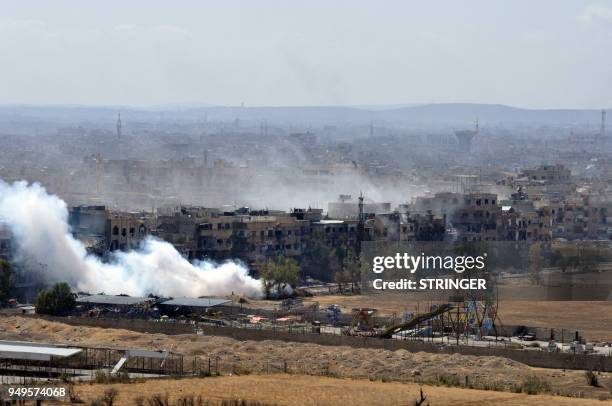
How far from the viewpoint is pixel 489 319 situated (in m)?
48.4

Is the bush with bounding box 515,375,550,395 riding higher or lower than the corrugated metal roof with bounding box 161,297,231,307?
lower

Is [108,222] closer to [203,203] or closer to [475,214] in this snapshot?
[475,214]

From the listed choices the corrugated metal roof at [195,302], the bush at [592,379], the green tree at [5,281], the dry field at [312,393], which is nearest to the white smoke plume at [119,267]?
the green tree at [5,281]

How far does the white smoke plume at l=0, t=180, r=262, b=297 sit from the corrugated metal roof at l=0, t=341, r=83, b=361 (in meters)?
17.1

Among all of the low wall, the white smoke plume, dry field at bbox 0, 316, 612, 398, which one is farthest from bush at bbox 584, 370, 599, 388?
the white smoke plume

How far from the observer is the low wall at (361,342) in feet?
138

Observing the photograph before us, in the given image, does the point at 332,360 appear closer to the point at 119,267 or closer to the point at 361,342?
the point at 361,342

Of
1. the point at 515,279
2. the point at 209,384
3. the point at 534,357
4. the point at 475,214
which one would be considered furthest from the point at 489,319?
the point at 475,214

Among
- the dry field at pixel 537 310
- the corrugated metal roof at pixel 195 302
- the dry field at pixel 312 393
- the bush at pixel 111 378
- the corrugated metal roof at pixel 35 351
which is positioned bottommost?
the dry field at pixel 312 393

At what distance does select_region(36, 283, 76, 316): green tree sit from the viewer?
169 ft

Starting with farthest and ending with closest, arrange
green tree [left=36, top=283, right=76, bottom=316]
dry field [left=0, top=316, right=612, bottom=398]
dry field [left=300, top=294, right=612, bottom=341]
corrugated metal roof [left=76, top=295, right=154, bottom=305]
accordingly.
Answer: corrugated metal roof [left=76, top=295, right=154, bottom=305] → dry field [left=300, top=294, right=612, bottom=341] → green tree [left=36, top=283, right=76, bottom=316] → dry field [left=0, top=316, right=612, bottom=398]

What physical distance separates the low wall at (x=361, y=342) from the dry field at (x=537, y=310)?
619 centimetres

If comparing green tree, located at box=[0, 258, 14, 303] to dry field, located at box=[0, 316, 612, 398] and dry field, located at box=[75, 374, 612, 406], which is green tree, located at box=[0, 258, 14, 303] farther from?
dry field, located at box=[75, 374, 612, 406]

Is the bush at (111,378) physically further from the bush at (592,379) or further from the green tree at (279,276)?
the green tree at (279,276)
